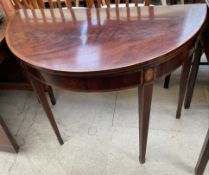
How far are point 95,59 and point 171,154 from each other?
30.2 inches

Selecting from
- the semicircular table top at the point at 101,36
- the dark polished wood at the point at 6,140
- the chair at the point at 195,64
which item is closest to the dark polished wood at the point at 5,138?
the dark polished wood at the point at 6,140

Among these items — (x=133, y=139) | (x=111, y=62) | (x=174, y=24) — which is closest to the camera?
(x=111, y=62)

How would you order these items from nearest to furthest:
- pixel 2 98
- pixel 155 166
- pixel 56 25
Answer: pixel 56 25, pixel 155 166, pixel 2 98

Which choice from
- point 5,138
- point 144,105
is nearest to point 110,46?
point 144,105

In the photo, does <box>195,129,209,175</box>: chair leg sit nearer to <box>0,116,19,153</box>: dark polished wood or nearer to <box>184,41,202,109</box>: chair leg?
<box>184,41,202,109</box>: chair leg

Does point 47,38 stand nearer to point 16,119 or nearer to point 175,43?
point 175,43

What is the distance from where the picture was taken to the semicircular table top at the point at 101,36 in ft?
2.25

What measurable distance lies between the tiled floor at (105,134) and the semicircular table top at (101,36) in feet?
2.27

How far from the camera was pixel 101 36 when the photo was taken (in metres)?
0.80

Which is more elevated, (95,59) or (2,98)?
(95,59)

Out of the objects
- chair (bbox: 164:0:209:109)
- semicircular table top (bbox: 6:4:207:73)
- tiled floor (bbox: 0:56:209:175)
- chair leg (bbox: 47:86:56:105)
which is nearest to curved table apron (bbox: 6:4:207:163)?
semicircular table top (bbox: 6:4:207:73)

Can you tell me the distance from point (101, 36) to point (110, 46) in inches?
3.3

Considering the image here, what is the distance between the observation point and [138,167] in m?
1.14

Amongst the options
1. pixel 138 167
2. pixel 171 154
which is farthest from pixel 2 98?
pixel 171 154
